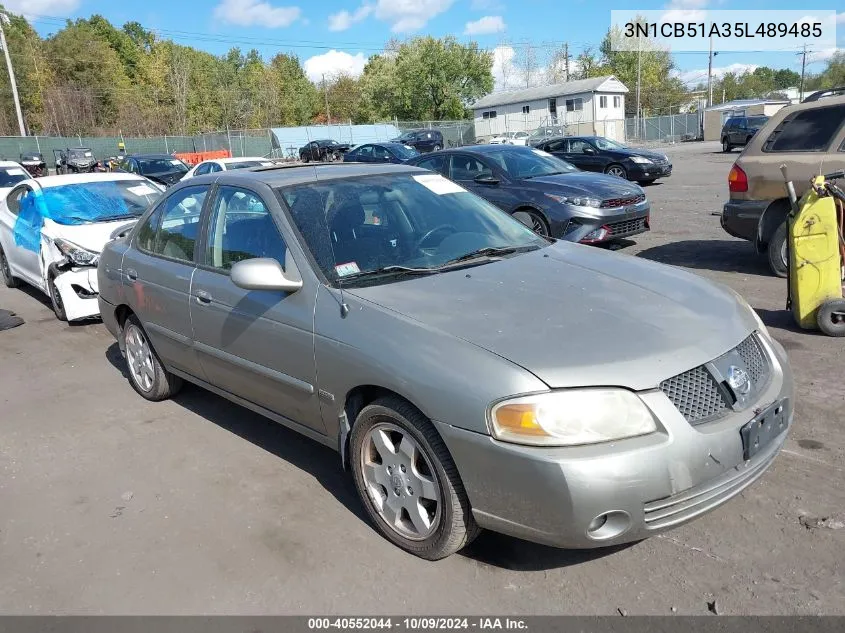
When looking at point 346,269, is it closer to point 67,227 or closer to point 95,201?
point 67,227

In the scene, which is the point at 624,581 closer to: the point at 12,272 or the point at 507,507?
the point at 507,507

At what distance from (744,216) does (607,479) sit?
6121mm

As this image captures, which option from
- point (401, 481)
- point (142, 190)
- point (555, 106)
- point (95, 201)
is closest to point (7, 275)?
point (95, 201)

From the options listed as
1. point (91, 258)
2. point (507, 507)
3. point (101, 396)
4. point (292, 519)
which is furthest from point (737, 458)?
point (91, 258)

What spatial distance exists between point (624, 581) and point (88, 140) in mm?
52354

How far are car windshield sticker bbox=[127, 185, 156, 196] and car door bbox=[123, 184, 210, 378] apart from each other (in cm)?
409

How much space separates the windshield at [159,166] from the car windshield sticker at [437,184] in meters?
18.6

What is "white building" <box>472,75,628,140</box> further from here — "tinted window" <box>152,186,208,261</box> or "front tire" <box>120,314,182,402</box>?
"tinted window" <box>152,186,208,261</box>

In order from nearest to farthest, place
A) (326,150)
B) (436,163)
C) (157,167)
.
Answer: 1. (436,163)
2. (157,167)
3. (326,150)

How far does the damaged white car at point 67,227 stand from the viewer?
7.47 m

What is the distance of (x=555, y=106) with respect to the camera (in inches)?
2405

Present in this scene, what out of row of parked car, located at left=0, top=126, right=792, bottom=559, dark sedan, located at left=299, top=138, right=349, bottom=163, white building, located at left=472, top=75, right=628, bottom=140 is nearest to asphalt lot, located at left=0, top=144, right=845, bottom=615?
row of parked car, located at left=0, top=126, right=792, bottom=559

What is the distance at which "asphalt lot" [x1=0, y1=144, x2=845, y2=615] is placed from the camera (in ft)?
9.23

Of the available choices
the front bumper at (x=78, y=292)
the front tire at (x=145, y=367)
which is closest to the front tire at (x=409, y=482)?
the front tire at (x=145, y=367)
